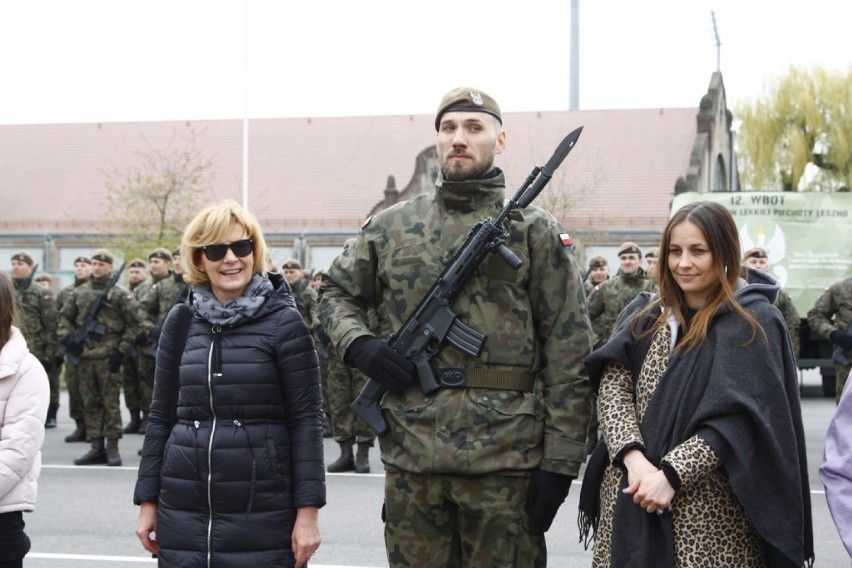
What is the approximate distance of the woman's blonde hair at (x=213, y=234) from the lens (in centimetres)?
Answer: 392

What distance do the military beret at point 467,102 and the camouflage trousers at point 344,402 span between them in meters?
7.03

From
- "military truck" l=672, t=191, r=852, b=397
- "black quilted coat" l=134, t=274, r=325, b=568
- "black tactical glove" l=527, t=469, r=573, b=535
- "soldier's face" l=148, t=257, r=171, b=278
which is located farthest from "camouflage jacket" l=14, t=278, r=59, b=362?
"black tactical glove" l=527, t=469, r=573, b=535

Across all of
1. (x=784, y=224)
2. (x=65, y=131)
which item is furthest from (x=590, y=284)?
(x=65, y=131)

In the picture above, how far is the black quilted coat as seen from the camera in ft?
12.5

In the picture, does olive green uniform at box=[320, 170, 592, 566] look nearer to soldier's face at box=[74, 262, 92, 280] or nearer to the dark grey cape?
the dark grey cape

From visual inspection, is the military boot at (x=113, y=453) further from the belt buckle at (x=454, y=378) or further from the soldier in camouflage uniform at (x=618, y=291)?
the belt buckle at (x=454, y=378)

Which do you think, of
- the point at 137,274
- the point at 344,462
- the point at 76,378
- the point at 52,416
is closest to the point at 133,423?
the point at 76,378

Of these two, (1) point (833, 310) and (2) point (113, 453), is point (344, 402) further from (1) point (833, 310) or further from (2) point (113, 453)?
(1) point (833, 310)

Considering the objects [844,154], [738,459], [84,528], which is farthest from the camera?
[844,154]

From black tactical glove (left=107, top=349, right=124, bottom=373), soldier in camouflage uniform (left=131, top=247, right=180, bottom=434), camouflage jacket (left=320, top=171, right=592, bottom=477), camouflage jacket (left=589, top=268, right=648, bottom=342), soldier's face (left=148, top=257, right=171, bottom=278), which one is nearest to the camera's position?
Answer: camouflage jacket (left=320, top=171, right=592, bottom=477)

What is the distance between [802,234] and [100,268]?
398 inches

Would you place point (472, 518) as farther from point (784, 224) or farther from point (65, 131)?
point (65, 131)

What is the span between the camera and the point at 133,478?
10.6m

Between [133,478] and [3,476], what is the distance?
672 cm
